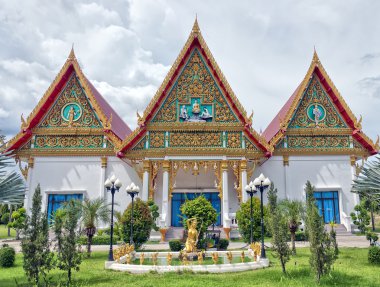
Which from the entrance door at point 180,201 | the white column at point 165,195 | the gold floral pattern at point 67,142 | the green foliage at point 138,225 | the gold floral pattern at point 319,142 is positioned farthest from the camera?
the entrance door at point 180,201

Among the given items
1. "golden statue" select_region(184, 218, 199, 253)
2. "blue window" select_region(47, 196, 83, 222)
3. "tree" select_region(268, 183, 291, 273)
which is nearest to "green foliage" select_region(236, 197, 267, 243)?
"golden statue" select_region(184, 218, 199, 253)

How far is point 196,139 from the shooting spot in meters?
20.4

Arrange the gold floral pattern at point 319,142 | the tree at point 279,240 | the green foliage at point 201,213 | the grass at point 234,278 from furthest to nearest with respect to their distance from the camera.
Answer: the gold floral pattern at point 319,142, the green foliage at point 201,213, the tree at point 279,240, the grass at point 234,278

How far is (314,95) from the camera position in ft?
72.8

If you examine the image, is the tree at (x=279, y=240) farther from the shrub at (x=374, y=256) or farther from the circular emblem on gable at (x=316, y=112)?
the circular emblem on gable at (x=316, y=112)

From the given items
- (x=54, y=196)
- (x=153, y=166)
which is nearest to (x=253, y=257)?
(x=153, y=166)

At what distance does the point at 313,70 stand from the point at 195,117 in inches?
345

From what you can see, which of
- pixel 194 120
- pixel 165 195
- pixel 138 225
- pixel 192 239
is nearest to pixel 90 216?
pixel 138 225

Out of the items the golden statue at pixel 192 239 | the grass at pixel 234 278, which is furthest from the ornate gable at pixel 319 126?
the grass at pixel 234 278

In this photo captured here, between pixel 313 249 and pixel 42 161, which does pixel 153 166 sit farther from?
pixel 313 249

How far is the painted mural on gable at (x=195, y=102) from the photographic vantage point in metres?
20.7

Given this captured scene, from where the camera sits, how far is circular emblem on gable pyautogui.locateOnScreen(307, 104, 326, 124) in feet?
71.8

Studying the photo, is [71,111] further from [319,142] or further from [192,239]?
[319,142]

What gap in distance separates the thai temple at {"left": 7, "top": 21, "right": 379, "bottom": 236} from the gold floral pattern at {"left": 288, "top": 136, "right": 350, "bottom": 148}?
67 millimetres
